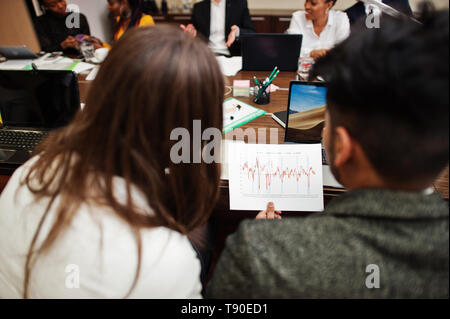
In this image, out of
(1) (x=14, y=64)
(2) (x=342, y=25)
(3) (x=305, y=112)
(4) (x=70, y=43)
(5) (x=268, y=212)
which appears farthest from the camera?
(2) (x=342, y=25)

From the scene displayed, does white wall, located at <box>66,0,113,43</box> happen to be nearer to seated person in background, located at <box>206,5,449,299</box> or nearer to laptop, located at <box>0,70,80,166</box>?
laptop, located at <box>0,70,80,166</box>

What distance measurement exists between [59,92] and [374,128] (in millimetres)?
1182

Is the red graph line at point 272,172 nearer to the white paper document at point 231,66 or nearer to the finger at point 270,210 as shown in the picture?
the finger at point 270,210

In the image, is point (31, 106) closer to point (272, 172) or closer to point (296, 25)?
point (272, 172)

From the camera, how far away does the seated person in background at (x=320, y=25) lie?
2111 mm

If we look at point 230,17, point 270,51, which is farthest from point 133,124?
point 230,17

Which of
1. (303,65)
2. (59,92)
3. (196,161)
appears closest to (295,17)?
(303,65)

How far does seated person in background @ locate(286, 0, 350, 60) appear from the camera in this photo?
2111 millimetres

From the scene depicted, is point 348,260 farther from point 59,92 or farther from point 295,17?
point 295,17

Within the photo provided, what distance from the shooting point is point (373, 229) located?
47 cm

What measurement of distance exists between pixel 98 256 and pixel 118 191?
122 millimetres

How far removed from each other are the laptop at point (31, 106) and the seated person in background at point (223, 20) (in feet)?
5.34

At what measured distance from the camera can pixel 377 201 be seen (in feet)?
1.59

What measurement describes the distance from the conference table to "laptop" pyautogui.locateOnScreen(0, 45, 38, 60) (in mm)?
498
